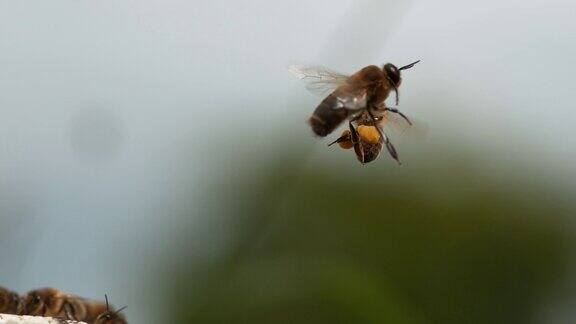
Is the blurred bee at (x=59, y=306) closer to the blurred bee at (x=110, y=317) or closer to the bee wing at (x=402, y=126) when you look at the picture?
the blurred bee at (x=110, y=317)

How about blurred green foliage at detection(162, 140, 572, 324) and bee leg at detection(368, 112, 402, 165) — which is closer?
bee leg at detection(368, 112, 402, 165)

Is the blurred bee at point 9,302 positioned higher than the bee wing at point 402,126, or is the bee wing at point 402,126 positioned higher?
the bee wing at point 402,126

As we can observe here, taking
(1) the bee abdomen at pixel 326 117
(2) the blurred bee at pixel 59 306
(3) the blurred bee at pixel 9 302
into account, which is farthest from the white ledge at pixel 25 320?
(1) the bee abdomen at pixel 326 117

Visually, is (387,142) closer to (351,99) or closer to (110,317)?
(351,99)

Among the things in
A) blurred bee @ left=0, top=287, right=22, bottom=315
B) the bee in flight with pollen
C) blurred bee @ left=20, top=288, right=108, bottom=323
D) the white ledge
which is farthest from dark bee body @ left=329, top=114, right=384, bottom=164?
blurred bee @ left=0, top=287, right=22, bottom=315

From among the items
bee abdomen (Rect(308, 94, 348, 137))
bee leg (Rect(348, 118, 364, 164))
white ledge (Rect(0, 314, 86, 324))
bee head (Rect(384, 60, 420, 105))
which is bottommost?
white ledge (Rect(0, 314, 86, 324))

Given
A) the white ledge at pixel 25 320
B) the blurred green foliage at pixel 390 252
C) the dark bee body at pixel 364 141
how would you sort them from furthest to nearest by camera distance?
1. the blurred green foliage at pixel 390 252
2. the dark bee body at pixel 364 141
3. the white ledge at pixel 25 320

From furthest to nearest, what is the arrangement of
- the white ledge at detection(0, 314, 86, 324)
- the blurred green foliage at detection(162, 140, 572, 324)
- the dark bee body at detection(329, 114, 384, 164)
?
the blurred green foliage at detection(162, 140, 572, 324)
the dark bee body at detection(329, 114, 384, 164)
the white ledge at detection(0, 314, 86, 324)

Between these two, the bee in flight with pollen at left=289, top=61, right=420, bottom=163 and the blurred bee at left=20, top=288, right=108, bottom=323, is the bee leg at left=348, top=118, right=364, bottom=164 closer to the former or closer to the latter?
the bee in flight with pollen at left=289, top=61, right=420, bottom=163
